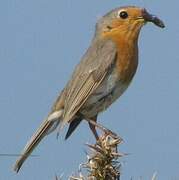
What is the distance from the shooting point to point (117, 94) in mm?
6785

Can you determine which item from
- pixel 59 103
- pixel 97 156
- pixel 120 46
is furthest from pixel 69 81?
pixel 97 156

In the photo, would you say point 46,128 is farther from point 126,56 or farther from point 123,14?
point 123,14

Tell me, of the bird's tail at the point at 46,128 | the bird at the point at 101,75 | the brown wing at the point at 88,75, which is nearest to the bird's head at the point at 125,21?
the bird at the point at 101,75

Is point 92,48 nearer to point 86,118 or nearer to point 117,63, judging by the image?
point 117,63

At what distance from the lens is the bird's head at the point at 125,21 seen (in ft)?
23.0

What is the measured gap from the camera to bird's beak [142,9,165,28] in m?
6.93

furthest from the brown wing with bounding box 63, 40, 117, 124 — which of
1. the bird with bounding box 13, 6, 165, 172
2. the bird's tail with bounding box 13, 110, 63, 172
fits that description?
the bird's tail with bounding box 13, 110, 63, 172

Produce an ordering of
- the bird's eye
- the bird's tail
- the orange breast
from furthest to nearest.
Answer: the bird's eye → the orange breast → the bird's tail

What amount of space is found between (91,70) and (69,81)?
30cm

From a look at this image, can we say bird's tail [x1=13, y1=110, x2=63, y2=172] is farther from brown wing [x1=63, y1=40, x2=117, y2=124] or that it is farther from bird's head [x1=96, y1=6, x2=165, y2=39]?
bird's head [x1=96, y1=6, x2=165, y2=39]

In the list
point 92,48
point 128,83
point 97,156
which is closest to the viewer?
point 97,156

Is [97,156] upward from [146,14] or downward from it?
downward

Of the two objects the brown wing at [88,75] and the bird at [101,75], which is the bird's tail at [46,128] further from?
the brown wing at [88,75]

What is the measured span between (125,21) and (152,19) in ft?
1.46
